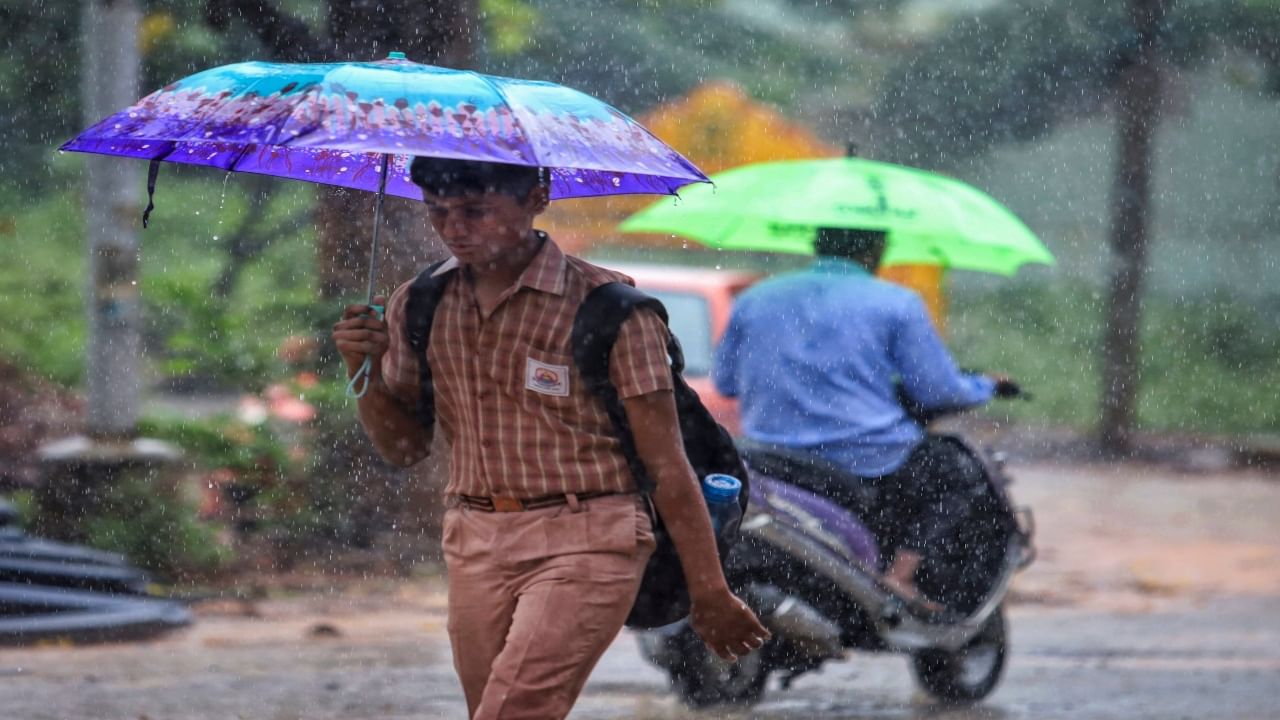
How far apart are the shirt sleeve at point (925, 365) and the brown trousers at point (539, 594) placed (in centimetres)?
279

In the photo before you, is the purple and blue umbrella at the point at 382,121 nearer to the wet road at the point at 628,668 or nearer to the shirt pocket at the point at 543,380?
the shirt pocket at the point at 543,380

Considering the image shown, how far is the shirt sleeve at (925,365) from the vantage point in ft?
20.2

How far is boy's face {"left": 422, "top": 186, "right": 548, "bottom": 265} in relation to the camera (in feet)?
11.4

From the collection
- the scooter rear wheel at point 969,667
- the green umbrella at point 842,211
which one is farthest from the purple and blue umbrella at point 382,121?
the scooter rear wheel at point 969,667

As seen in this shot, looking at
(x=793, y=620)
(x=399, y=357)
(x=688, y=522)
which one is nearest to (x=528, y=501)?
(x=688, y=522)

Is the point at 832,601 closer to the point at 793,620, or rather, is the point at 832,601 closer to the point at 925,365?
the point at 793,620

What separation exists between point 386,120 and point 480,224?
0.87ft

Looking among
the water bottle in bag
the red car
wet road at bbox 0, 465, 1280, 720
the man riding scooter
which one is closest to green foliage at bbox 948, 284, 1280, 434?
the red car

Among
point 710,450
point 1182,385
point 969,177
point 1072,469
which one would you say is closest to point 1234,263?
point 1182,385

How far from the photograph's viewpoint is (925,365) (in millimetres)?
6172

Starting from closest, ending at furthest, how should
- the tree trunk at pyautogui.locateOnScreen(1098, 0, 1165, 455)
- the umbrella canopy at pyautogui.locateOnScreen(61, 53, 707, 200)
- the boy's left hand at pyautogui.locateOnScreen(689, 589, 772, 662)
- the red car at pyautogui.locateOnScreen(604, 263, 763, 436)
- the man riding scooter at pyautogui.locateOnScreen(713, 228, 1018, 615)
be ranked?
the umbrella canopy at pyautogui.locateOnScreen(61, 53, 707, 200), the boy's left hand at pyautogui.locateOnScreen(689, 589, 772, 662), the man riding scooter at pyautogui.locateOnScreen(713, 228, 1018, 615), the red car at pyautogui.locateOnScreen(604, 263, 763, 436), the tree trunk at pyautogui.locateOnScreen(1098, 0, 1165, 455)

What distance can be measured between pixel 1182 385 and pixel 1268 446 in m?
3.53

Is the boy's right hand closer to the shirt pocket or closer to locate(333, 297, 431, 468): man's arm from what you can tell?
locate(333, 297, 431, 468): man's arm

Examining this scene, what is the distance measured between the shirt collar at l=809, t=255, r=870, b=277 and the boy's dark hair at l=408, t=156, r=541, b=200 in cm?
292
